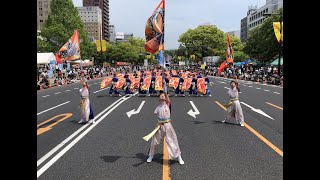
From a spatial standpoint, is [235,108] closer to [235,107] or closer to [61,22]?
[235,107]

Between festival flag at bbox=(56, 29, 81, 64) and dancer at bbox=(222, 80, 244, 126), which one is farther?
festival flag at bbox=(56, 29, 81, 64)

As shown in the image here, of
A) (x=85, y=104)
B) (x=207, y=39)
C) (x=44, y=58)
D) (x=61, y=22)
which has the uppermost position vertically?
(x=207, y=39)

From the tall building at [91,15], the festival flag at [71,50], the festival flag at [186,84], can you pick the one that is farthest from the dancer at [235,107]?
the tall building at [91,15]

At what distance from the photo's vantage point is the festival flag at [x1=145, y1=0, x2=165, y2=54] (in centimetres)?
1034

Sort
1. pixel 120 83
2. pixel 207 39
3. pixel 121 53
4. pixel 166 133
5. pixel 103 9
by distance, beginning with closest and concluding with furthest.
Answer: pixel 166 133, pixel 120 83, pixel 207 39, pixel 121 53, pixel 103 9

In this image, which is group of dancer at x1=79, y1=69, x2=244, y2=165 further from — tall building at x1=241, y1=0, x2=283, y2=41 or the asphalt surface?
tall building at x1=241, y1=0, x2=283, y2=41

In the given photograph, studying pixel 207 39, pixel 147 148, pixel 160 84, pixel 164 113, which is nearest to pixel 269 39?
pixel 207 39

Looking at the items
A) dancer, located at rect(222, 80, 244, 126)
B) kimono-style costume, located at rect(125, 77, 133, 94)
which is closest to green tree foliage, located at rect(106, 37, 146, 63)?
A: kimono-style costume, located at rect(125, 77, 133, 94)

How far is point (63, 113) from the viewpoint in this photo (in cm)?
1555

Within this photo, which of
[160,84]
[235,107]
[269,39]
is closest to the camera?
[235,107]

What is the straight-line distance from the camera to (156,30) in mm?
10523

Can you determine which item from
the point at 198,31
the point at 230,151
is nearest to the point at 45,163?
the point at 230,151
